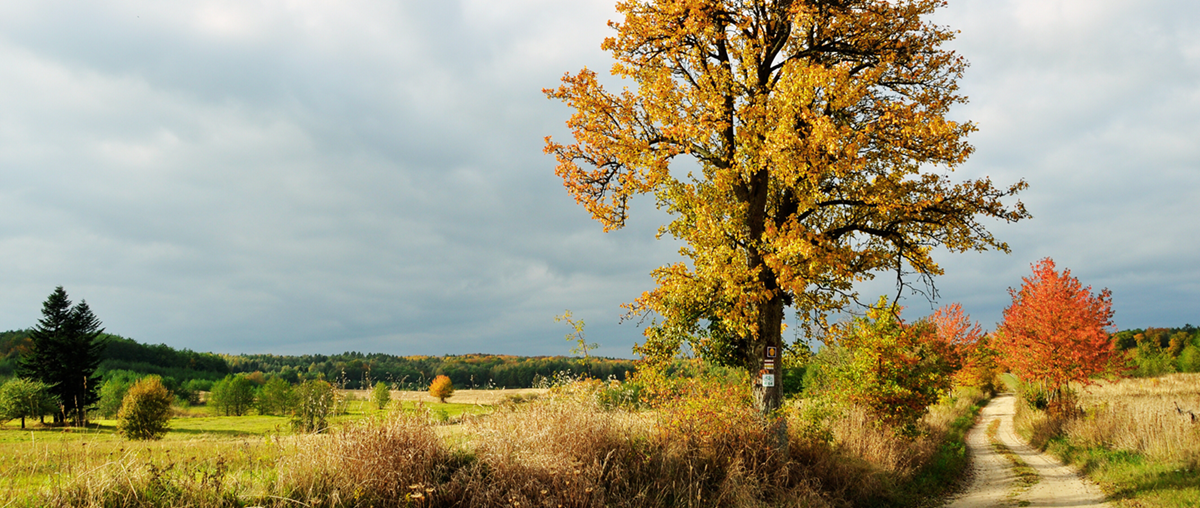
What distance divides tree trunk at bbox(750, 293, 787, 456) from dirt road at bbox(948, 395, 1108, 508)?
446 cm

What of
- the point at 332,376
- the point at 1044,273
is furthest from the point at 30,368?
the point at 1044,273

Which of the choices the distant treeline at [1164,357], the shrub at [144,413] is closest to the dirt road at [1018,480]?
the distant treeline at [1164,357]

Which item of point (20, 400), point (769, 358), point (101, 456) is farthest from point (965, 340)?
point (20, 400)

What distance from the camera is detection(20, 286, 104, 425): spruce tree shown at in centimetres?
5597

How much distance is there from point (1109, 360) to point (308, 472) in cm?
3229

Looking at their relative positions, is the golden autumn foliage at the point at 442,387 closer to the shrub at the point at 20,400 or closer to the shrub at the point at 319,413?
the shrub at the point at 20,400

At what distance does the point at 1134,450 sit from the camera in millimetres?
15648

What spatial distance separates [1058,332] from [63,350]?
81391mm

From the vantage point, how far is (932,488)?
13.1 meters

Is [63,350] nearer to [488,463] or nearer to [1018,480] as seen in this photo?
[488,463]

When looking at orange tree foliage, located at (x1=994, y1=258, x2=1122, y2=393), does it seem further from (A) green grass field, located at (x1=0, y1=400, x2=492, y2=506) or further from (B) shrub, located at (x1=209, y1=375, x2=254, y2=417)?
(B) shrub, located at (x1=209, y1=375, x2=254, y2=417)

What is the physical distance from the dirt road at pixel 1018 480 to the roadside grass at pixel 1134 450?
0.43m

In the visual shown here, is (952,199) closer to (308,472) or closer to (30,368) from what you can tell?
(308,472)

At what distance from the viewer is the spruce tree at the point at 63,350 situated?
184 ft
